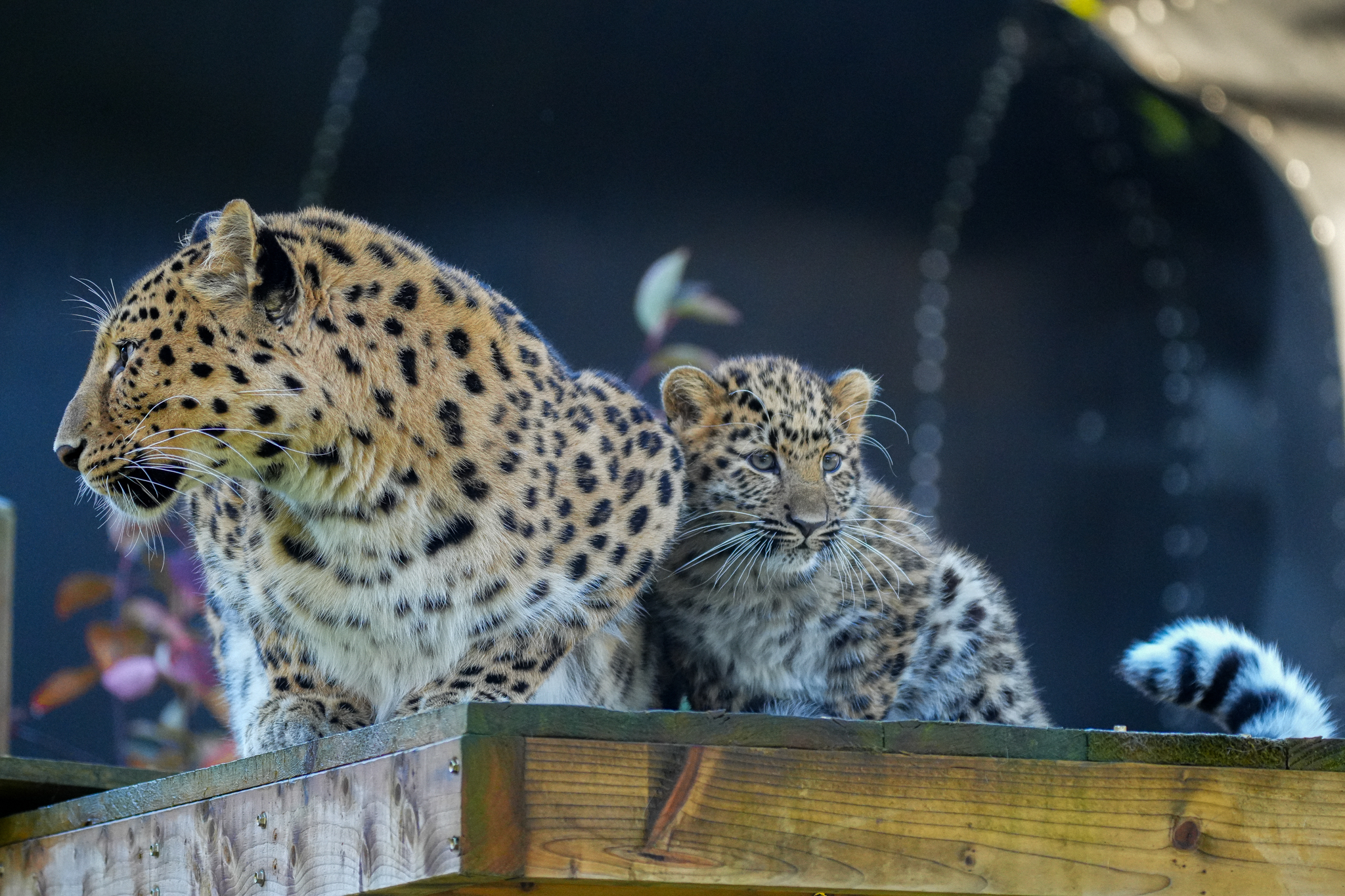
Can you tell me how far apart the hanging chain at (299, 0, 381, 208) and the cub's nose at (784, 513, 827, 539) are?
145 inches

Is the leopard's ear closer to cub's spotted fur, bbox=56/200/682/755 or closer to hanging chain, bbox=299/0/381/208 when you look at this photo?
cub's spotted fur, bbox=56/200/682/755

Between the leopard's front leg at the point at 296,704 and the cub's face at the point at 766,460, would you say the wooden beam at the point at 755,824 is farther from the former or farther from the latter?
the cub's face at the point at 766,460

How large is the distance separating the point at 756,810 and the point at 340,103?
16.8 ft

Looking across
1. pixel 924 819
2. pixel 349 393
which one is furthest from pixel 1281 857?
pixel 349 393

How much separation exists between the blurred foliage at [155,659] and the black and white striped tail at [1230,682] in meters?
2.77

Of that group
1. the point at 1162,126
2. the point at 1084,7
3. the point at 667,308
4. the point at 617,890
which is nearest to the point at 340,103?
the point at 667,308

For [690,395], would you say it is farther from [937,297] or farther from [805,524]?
[937,297]

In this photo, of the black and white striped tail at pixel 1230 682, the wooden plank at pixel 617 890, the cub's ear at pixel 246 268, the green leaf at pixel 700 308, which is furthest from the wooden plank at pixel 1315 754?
the green leaf at pixel 700 308

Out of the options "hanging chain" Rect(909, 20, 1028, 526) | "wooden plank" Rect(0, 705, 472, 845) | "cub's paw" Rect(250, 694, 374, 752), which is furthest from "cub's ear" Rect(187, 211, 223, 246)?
"hanging chain" Rect(909, 20, 1028, 526)

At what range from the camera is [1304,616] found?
7.73m

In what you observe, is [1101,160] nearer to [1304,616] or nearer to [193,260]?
[1304,616]

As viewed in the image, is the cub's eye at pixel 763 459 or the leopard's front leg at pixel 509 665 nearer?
the leopard's front leg at pixel 509 665

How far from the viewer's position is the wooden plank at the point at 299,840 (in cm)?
221

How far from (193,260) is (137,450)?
0.40 metres
